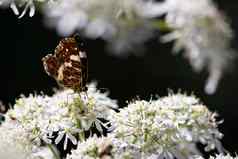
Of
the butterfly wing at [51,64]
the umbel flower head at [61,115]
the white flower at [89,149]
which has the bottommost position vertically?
the white flower at [89,149]

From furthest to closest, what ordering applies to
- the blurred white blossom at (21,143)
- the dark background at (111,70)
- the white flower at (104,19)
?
the dark background at (111,70) < the white flower at (104,19) < the blurred white blossom at (21,143)

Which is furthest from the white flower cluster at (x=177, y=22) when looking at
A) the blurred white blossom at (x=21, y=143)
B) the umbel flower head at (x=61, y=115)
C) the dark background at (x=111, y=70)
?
the blurred white blossom at (x=21, y=143)

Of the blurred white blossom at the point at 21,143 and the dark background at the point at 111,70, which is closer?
the blurred white blossom at the point at 21,143

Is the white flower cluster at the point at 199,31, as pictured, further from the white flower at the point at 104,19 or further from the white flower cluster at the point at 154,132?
the white flower cluster at the point at 154,132

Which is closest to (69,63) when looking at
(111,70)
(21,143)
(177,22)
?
(21,143)

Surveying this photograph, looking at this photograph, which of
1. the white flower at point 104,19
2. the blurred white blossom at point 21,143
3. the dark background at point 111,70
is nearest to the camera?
the blurred white blossom at point 21,143

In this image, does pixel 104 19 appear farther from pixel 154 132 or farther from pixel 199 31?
pixel 154 132

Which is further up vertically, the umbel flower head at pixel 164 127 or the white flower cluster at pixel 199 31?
the white flower cluster at pixel 199 31
